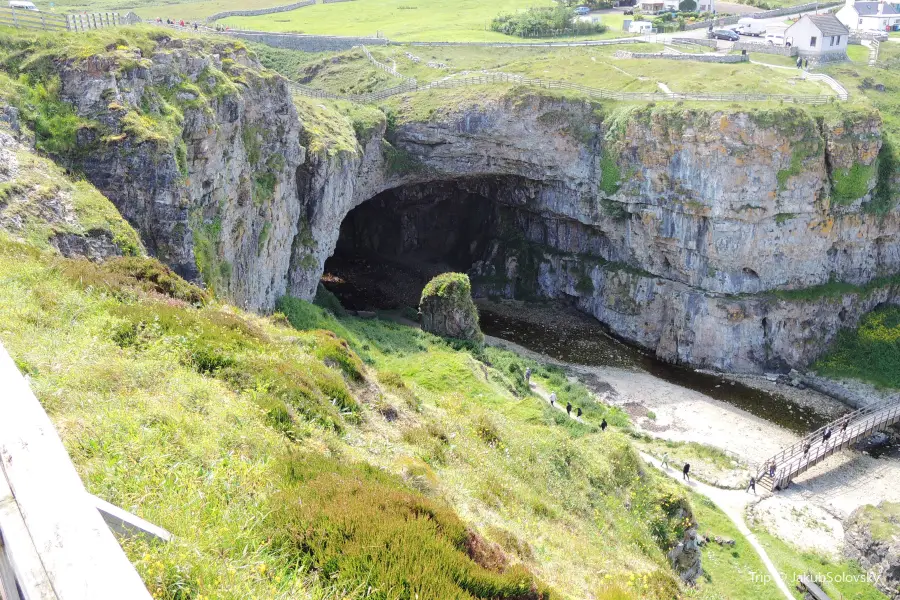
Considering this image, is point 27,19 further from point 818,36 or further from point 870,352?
point 818,36

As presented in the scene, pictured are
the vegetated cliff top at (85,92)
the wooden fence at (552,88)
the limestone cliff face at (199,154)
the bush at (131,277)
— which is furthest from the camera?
the wooden fence at (552,88)

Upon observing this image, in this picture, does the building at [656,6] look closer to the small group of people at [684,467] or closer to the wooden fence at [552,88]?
the wooden fence at [552,88]

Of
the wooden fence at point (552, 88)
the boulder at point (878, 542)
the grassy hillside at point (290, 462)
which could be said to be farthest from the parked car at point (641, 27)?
the grassy hillside at point (290, 462)

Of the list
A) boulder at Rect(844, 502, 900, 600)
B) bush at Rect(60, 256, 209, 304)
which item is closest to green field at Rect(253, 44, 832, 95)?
boulder at Rect(844, 502, 900, 600)

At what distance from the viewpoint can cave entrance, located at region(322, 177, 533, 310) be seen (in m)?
64.0

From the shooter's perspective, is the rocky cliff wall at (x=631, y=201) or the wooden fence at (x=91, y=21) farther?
the rocky cliff wall at (x=631, y=201)

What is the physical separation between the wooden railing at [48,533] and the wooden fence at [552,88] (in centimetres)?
5372

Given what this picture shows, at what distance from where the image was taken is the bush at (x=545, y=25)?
8819cm

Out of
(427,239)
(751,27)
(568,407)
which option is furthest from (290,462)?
(751,27)

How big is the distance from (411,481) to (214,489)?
4.64 meters

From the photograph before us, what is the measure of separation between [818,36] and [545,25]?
30.6 meters

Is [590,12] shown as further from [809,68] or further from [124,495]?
[124,495]

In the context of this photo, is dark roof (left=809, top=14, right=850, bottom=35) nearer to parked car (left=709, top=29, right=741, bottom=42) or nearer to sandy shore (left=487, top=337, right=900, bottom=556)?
parked car (left=709, top=29, right=741, bottom=42)

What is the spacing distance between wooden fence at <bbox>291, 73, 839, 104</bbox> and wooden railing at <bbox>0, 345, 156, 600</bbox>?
53.7 m
